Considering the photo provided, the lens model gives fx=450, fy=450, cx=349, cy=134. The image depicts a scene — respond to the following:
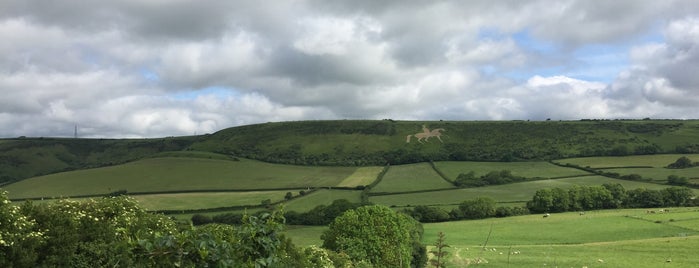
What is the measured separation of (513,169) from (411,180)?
4104cm

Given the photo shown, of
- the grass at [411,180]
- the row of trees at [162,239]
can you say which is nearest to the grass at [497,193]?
the grass at [411,180]

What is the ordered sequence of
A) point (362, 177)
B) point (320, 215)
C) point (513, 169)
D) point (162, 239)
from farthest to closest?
point (513, 169) < point (362, 177) < point (320, 215) < point (162, 239)

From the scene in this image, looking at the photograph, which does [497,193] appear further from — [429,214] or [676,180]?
[676,180]

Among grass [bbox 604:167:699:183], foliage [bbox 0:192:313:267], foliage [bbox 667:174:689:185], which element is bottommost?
foliage [bbox 667:174:689:185]

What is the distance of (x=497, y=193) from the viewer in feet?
413

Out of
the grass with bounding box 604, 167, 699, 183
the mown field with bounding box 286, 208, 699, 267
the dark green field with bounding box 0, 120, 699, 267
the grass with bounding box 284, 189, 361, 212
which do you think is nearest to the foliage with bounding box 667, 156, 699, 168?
the dark green field with bounding box 0, 120, 699, 267

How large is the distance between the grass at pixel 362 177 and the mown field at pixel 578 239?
48.7 m

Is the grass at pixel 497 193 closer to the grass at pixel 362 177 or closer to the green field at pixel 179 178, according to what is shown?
the grass at pixel 362 177

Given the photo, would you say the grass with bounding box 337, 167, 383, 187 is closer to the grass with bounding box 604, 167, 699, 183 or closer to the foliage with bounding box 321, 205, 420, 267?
the grass with bounding box 604, 167, 699, 183

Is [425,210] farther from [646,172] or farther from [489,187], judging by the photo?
[646,172]

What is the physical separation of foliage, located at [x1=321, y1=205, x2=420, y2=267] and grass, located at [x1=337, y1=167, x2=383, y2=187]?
9110 cm

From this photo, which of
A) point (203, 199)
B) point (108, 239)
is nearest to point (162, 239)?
point (108, 239)

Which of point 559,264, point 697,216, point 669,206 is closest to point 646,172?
point 669,206

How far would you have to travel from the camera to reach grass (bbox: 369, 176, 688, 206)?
118000 millimetres
